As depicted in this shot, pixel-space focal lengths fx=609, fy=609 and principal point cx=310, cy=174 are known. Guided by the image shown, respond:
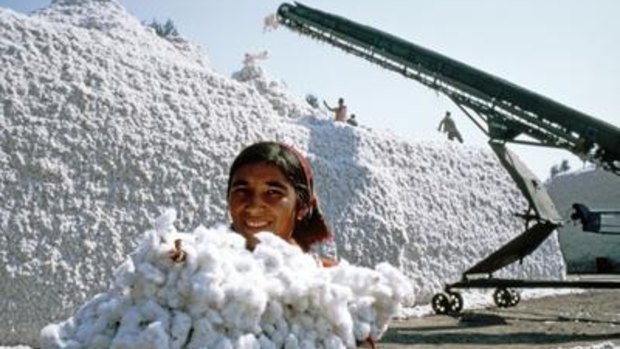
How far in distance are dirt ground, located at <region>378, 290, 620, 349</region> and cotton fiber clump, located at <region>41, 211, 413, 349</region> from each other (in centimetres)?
352

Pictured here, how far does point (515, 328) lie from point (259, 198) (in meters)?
5.01

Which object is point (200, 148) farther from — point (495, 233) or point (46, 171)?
point (495, 233)

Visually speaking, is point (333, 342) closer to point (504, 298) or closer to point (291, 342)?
point (291, 342)

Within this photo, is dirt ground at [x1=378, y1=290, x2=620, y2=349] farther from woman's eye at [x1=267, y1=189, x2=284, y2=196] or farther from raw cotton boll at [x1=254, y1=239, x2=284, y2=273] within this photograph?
raw cotton boll at [x1=254, y1=239, x2=284, y2=273]

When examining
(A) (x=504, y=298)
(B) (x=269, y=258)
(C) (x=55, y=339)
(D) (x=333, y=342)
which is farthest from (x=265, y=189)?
(A) (x=504, y=298)

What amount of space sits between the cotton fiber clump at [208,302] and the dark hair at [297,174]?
0.97ft

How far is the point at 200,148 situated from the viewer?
5051mm

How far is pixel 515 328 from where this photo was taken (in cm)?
573

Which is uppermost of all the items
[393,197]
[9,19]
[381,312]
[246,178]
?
[246,178]

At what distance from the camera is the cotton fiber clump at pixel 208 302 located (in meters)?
0.98

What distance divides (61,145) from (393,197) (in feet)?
12.7

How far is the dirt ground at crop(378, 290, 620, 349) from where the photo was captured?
479cm

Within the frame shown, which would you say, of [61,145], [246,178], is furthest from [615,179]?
[246,178]

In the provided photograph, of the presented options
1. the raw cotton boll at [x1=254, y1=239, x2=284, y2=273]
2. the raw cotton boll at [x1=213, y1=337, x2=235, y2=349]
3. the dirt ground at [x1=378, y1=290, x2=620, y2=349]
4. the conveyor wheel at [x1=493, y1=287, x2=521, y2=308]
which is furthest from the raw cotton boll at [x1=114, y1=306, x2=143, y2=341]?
the conveyor wheel at [x1=493, y1=287, x2=521, y2=308]
